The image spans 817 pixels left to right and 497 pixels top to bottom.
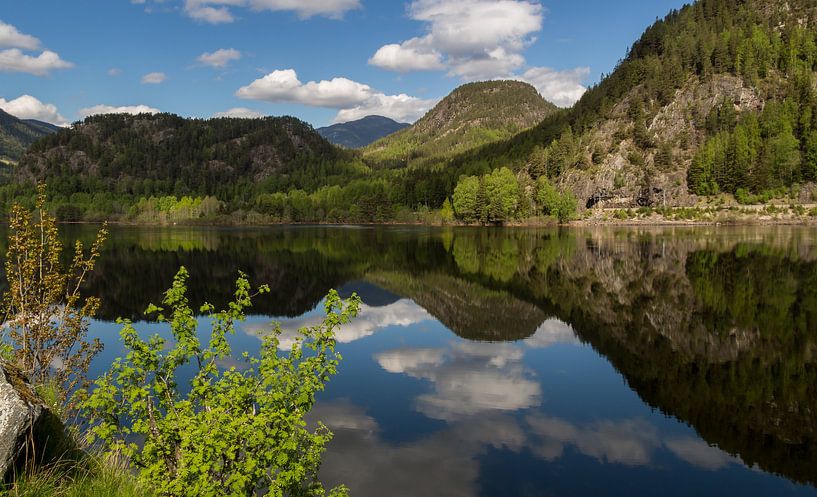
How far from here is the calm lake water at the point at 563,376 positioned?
15.3 meters

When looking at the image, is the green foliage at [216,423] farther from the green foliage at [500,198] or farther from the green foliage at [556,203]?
the green foliage at [556,203]

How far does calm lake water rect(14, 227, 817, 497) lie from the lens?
15344mm

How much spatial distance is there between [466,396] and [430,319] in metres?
16.1

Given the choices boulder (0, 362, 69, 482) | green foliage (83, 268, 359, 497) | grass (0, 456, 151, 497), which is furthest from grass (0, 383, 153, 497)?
green foliage (83, 268, 359, 497)

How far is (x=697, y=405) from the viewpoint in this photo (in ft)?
65.2

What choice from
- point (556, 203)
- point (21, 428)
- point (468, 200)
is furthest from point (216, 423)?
point (556, 203)

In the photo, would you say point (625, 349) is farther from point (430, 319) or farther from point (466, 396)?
point (430, 319)

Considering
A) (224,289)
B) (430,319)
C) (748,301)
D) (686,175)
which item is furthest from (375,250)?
(686,175)

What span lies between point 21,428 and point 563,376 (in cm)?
2163

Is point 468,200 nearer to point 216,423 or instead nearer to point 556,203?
point 556,203

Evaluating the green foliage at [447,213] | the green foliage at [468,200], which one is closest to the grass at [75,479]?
the green foliage at [468,200]

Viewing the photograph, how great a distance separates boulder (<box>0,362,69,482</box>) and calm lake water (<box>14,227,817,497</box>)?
7.59 metres

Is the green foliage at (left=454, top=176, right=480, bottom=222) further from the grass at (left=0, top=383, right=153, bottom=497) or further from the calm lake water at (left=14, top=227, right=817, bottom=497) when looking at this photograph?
the grass at (left=0, top=383, right=153, bottom=497)

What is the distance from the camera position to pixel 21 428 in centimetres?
789
